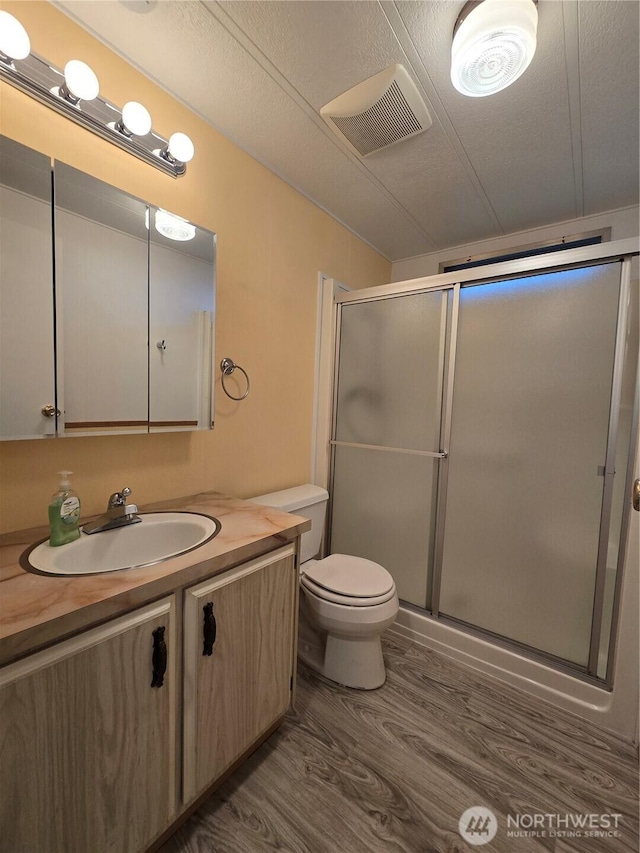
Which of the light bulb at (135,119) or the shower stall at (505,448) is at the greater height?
the light bulb at (135,119)

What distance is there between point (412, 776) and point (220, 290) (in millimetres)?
1967

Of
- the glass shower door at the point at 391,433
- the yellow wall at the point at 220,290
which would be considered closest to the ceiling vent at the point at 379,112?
the yellow wall at the point at 220,290

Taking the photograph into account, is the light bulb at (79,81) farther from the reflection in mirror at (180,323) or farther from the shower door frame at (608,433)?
the shower door frame at (608,433)

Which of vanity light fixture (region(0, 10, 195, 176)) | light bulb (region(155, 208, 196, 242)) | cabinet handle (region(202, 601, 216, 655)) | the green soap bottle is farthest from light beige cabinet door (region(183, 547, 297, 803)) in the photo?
vanity light fixture (region(0, 10, 195, 176))

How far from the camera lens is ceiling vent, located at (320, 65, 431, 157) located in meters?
1.20

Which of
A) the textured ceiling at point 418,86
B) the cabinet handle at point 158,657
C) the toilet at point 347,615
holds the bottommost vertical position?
the toilet at point 347,615

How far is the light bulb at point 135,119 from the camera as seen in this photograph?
108 centimetres

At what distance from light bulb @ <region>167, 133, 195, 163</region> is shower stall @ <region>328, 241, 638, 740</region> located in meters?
1.10

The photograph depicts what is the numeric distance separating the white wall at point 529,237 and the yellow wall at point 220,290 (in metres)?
0.50

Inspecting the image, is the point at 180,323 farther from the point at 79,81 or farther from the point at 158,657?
the point at 158,657

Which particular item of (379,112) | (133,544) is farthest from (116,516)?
(379,112)

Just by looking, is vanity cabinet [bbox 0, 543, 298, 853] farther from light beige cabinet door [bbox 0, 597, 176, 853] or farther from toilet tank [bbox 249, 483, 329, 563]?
toilet tank [bbox 249, 483, 329, 563]

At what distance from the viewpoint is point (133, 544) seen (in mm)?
1110

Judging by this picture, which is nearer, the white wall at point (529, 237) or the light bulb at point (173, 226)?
the light bulb at point (173, 226)
